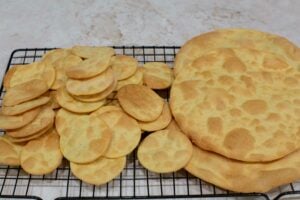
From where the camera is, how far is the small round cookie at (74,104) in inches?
47.1

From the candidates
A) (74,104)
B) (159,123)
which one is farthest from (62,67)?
(159,123)

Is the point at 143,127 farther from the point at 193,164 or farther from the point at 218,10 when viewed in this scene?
the point at 218,10

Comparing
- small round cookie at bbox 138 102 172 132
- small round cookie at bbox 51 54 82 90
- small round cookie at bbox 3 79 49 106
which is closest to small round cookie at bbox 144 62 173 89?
small round cookie at bbox 138 102 172 132

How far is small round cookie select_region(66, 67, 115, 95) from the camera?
1173mm

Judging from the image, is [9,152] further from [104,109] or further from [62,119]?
[104,109]

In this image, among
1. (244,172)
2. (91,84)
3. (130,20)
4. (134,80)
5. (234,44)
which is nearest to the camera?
(244,172)

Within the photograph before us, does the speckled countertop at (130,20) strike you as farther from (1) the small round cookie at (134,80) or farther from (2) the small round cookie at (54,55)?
(1) the small round cookie at (134,80)

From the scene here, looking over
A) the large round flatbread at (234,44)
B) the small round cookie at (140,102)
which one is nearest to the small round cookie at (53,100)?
the small round cookie at (140,102)

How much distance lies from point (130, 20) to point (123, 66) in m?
0.56

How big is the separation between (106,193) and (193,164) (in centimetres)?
27

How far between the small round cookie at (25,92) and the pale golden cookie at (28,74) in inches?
1.7

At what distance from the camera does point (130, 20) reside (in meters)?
1.84

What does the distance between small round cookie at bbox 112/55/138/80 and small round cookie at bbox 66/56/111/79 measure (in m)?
0.09

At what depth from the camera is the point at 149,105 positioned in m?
1.22
